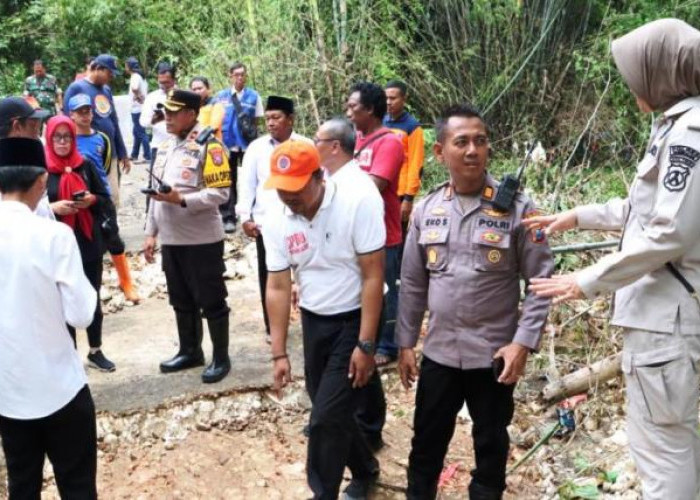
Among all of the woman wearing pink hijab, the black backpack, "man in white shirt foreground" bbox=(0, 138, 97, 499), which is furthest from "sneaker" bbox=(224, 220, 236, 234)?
"man in white shirt foreground" bbox=(0, 138, 97, 499)

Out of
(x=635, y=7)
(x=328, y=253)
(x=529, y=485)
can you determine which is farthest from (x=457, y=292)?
(x=635, y=7)

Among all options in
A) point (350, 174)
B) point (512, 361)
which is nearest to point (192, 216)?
point (350, 174)

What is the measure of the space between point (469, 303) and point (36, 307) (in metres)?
1.74

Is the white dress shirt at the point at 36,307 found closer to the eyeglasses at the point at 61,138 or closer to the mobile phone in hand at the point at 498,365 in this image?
the mobile phone in hand at the point at 498,365

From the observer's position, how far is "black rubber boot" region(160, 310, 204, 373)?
16.1 ft

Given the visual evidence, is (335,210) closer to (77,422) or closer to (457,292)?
(457,292)

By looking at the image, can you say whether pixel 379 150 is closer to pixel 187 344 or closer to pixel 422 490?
pixel 187 344

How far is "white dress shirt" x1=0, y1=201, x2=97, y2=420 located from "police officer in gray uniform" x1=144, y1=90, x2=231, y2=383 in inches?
65.1

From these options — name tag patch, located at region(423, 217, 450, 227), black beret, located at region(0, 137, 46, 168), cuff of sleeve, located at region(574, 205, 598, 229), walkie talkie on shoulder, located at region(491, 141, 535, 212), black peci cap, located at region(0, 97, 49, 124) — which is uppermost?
black peci cap, located at region(0, 97, 49, 124)

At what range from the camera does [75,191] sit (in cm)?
448

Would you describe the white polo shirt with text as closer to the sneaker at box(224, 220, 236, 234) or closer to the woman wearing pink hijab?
the woman wearing pink hijab

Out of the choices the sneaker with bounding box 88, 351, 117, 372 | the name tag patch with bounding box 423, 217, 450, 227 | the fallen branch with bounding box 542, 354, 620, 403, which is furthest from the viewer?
the sneaker with bounding box 88, 351, 117, 372

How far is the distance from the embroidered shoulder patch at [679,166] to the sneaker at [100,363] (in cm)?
410

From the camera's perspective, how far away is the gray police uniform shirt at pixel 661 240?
2.20m
